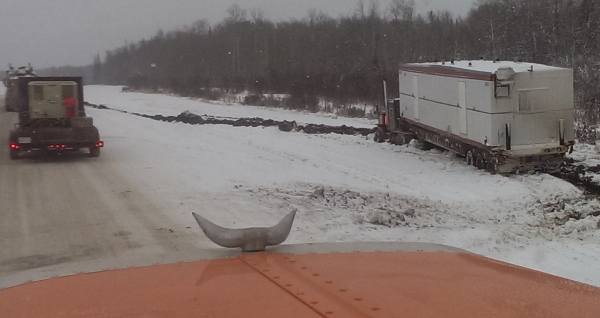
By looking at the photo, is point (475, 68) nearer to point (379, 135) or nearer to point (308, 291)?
point (379, 135)

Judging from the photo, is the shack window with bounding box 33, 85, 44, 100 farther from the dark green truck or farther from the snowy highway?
the snowy highway

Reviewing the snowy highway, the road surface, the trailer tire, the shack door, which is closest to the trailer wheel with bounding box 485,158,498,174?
the snowy highway

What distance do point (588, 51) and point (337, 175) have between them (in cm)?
4106

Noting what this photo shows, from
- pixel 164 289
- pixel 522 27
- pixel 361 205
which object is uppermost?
pixel 522 27

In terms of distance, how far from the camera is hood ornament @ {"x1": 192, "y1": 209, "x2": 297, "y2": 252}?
349cm

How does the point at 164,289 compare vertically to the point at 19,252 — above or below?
above

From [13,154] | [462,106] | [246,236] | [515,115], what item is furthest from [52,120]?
[246,236]


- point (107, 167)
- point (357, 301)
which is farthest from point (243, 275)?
point (107, 167)

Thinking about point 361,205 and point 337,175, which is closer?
point 361,205

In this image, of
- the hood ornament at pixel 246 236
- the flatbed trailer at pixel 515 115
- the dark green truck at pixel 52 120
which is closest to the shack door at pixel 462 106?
the flatbed trailer at pixel 515 115

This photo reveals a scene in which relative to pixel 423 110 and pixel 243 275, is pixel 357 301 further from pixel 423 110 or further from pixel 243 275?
pixel 423 110

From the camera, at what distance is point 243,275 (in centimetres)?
312

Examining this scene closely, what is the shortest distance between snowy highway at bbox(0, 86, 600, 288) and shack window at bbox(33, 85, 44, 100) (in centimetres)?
203

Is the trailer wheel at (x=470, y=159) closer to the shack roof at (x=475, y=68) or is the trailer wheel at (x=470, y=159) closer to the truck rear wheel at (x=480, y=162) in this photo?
the truck rear wheel at (x=480, y=162)
